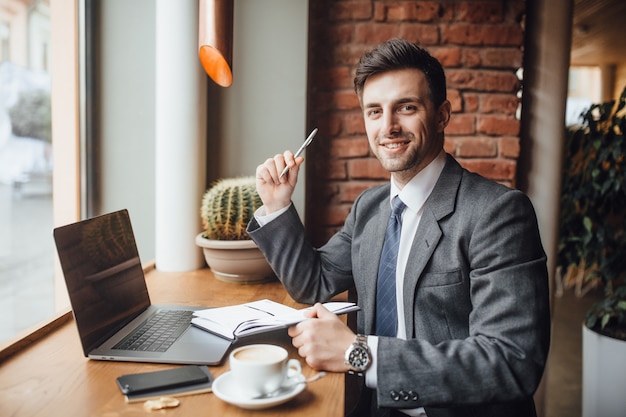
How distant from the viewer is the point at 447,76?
217cm

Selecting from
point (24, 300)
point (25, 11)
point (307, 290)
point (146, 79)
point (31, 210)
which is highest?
point (25, 11)

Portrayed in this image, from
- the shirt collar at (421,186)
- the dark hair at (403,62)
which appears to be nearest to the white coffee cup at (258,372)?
the shirt collar at (421,186)

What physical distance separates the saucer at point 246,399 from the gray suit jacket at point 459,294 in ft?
0.60

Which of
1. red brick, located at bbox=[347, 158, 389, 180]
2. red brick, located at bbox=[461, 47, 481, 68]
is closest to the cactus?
red brick, located at bbox=[347, 158, 389, 180]

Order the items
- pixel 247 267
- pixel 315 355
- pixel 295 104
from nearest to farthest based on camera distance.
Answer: pixel 315 355 → pixel 247 267 → pixel 295 104

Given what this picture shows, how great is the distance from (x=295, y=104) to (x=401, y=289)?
1.00 metres

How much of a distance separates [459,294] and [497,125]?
3.88 feet

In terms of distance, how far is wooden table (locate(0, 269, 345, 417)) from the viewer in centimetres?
87

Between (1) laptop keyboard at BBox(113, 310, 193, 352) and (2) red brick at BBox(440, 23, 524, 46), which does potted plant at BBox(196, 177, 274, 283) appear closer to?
(1) laptop keyboard at BBox(113, 310, 193, 352)

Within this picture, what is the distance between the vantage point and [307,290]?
5.05ft

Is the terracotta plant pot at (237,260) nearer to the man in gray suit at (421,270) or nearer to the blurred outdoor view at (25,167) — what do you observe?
the man in gray suit at (421,270)

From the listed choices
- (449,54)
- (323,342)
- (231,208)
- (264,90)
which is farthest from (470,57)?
(323,342)

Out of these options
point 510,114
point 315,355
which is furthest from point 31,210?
point 510,114

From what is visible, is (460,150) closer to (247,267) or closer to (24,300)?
(247,267)
